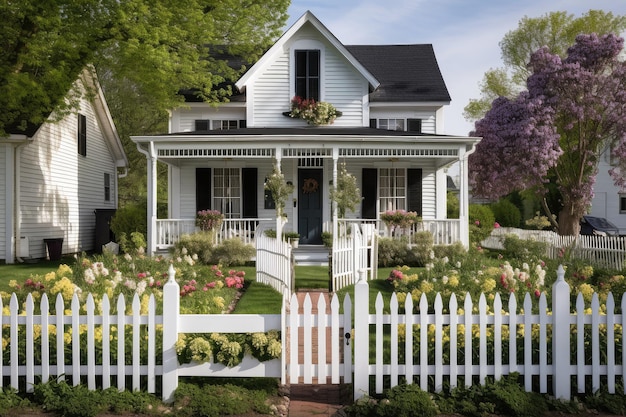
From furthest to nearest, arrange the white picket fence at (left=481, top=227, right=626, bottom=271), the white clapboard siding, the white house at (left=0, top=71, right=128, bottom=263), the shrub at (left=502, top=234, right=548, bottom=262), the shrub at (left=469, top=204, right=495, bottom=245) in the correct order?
the shrub at (left=469, top=204, right=495, bottom=245) → the white clapboard siding → the white house at (left=0, top=71, right=128, bottom=263) → the shrub at (left=502, top=234, right=548, bottom=262) → the white picket fence at (left=481, top=227, right=626, bottom=271)

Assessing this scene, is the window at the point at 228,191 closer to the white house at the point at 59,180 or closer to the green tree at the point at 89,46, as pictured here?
the green tree at the point at 89,46

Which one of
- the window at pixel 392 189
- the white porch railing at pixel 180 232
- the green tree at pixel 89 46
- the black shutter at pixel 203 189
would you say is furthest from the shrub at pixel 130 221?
the window at pixel 392 189

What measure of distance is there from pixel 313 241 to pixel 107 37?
850cm

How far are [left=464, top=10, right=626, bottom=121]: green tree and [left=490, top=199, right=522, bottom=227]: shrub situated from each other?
710cm

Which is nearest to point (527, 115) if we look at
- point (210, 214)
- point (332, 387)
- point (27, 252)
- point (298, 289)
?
point (210, 214)

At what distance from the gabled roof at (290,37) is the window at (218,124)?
1579mm

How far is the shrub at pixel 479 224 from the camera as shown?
19.8 meters

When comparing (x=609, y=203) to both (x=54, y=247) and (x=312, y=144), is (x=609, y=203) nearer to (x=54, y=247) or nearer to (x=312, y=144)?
(x=312, y=144)

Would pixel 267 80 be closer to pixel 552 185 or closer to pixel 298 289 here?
pixel 298 289

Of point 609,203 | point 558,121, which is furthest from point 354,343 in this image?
point 609,203

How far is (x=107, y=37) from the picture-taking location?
16.8m

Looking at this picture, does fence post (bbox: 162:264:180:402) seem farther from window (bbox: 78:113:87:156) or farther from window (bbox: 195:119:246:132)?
window (bbox: 78:113:87:156)

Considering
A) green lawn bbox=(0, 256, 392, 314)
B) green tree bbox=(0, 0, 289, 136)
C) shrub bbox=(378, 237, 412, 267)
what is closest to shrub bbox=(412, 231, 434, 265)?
shrub bbox=(378, 237, 412, 267)

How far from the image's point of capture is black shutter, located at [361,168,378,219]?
18.4 metres
